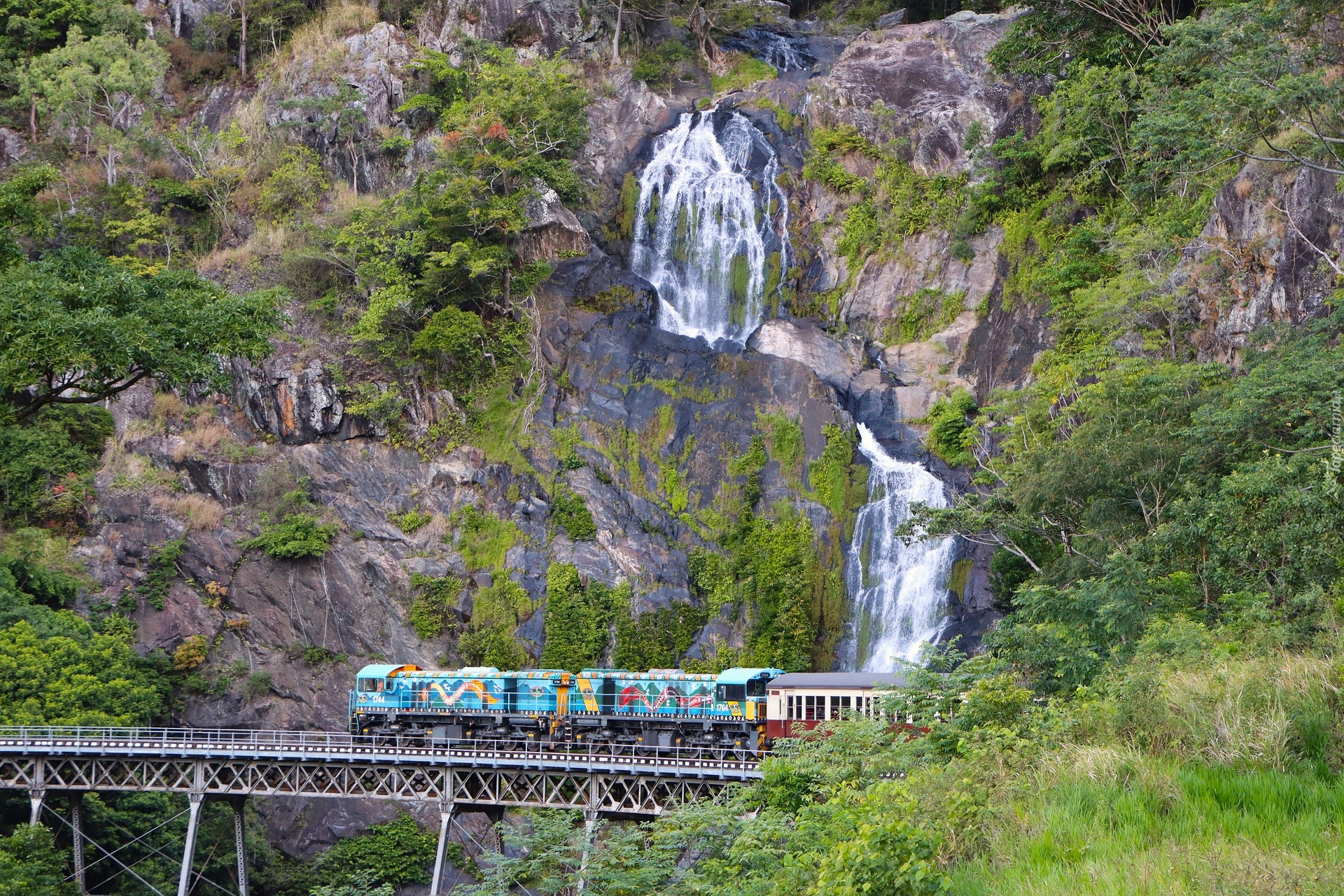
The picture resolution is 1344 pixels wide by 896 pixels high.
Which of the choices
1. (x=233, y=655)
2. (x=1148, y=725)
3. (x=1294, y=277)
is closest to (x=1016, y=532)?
(x=1294, y=277)

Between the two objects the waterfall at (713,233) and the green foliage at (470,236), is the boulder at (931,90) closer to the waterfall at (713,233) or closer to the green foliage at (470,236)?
the waterfall at (713,233)

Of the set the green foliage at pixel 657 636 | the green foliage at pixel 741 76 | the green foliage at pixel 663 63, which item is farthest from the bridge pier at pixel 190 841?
the green foliage at pixel 741 76

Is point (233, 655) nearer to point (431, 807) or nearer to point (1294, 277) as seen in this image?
point (431, 807)

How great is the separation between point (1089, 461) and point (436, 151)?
3344 centimetres

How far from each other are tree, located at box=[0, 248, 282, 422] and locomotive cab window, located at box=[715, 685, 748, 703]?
48.9 ft

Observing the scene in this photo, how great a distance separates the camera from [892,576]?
128 ft

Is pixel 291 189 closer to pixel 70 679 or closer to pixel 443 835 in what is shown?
pixel 70 679

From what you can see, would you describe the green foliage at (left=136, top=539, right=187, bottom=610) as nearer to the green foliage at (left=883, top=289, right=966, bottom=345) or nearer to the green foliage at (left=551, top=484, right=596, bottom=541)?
the green foliage at (left=551, top=484, right=596, bottom=541)

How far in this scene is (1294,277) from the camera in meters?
30.8

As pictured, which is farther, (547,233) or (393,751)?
(547,233)

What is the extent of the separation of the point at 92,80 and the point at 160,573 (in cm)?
2735

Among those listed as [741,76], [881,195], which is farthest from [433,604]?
[741,76]

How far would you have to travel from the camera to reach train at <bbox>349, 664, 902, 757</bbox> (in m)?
29.0

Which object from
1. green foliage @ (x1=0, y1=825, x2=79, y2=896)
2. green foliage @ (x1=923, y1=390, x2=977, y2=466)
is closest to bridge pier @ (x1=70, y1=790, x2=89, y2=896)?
green foliage @ (x1=0, y1=825, x2=79, y2=896)
